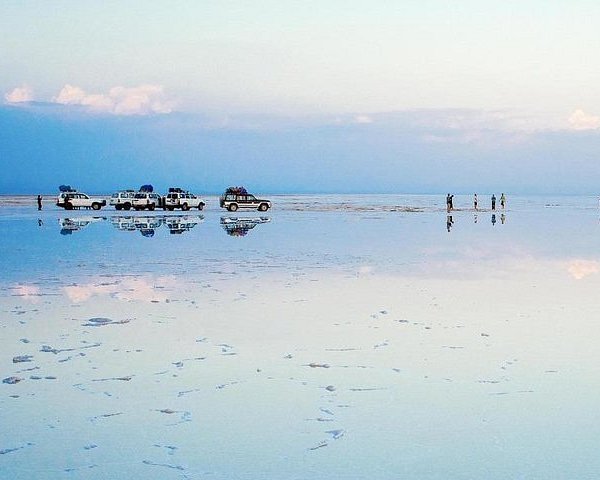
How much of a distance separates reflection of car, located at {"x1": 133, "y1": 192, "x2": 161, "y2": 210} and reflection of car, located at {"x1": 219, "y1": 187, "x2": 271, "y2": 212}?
5904mm

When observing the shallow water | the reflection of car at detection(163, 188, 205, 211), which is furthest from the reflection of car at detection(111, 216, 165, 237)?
the reflection of car at detection(163, 188, 205, 211)

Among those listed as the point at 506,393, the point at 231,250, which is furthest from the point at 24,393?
the point at 231,250

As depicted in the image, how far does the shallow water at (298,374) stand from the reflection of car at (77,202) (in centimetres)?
5156

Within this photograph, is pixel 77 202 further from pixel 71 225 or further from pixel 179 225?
pixel 179 225

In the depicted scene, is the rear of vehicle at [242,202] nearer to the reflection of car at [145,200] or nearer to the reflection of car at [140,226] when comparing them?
the reflection of car at [145,200]

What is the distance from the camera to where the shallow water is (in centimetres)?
574

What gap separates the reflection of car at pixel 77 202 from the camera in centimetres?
6775

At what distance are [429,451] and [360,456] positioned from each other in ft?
1.90

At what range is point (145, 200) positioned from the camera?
64.1m

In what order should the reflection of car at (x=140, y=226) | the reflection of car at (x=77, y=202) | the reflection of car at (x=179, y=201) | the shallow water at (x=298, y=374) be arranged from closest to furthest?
the shallow water at (x=298, y=374) → the reflection of car at (x=140, y=226) → the reflection of car at (x=179, y=201) → the reflection of car at (x=77, y=202)

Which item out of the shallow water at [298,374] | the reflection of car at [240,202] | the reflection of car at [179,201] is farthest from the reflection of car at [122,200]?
the shallow water at [298,374]

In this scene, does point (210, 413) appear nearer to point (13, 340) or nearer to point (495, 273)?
point (13, 340)

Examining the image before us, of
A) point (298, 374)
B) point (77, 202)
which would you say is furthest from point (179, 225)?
point (298, 374)

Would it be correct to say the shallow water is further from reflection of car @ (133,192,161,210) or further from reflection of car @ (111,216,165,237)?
reflection of car @ (133,192,161,210)
